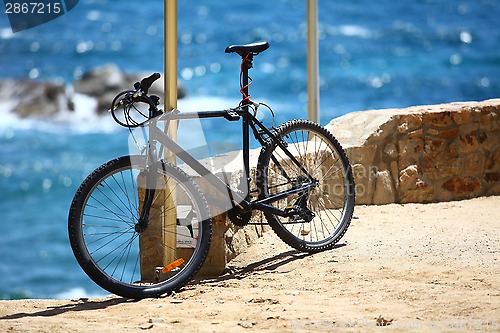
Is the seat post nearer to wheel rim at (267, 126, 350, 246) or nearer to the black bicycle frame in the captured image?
the black bicycle frame

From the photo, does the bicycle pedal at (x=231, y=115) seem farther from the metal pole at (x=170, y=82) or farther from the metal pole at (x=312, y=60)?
the metal pole at (x=312, y=60)

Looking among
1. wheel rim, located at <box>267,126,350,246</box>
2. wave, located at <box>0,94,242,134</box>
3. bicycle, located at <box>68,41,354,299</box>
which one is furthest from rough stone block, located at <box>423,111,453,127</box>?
wave, located at <box>0,94,242,134</box>

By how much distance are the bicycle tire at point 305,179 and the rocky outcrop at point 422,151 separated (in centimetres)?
32

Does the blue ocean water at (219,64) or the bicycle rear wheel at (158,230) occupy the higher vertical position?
the blue ocean water at (219,64)

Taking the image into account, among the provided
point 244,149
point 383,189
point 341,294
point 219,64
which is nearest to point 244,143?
point 244,149

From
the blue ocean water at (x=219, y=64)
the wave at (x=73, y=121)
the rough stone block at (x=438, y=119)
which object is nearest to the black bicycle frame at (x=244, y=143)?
the rough stone block at (x=438, y=119)

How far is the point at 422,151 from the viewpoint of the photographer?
676 centimetres

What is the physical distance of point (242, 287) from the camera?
16.4 feet

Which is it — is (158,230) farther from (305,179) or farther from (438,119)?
(438,119)

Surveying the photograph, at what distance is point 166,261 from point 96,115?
1860 centimetres

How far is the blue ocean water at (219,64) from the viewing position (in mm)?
21906

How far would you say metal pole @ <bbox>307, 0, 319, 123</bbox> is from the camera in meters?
6.81

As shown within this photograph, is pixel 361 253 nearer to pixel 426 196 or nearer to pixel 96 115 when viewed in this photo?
pixel 426 196

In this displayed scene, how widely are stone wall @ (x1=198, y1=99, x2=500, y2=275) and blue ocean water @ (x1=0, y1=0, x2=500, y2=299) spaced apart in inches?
518
